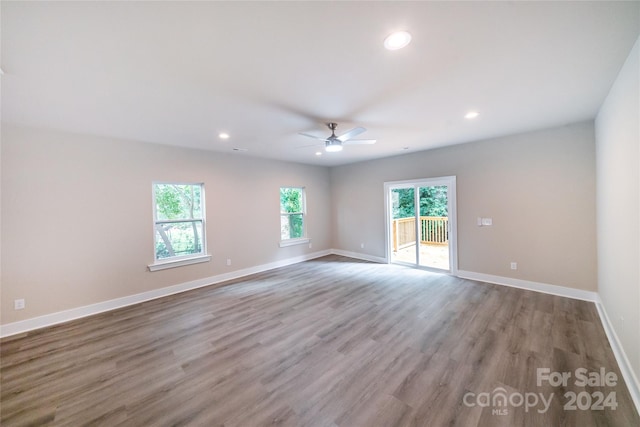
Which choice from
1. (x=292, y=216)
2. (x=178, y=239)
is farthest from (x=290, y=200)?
(x=178, y=239)

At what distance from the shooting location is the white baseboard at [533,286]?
3.56m

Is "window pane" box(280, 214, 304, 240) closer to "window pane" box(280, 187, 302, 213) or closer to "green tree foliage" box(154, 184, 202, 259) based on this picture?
"window pane" box(280, 187, 302, 213)

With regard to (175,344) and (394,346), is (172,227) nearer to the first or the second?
(175,344)

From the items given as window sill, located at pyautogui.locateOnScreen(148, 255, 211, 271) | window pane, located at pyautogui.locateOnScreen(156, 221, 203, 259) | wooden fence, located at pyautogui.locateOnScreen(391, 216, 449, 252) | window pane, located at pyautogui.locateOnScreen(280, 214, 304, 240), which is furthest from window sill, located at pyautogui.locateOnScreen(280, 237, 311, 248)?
wooden fence, located at pyautogui.locateOnScreen(391, 216, 449, 252)

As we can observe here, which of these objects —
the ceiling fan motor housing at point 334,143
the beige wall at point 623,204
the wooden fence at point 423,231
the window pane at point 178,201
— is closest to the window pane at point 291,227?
the window pane at point 178,201

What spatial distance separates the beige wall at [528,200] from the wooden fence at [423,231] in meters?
0.50

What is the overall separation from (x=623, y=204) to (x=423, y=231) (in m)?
3.31

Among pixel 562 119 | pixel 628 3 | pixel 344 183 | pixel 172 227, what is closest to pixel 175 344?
pixel 172 227

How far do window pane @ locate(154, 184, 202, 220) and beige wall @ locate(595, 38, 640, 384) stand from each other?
565 centimetres

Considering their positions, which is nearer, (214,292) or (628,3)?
(628,3)

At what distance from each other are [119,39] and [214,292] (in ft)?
12.4

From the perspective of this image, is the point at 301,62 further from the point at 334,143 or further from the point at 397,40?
the point at 334,143

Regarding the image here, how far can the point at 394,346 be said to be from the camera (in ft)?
8.37

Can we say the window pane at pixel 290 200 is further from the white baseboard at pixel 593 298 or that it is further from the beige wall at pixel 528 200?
the white baseboard at pixel 593 298
